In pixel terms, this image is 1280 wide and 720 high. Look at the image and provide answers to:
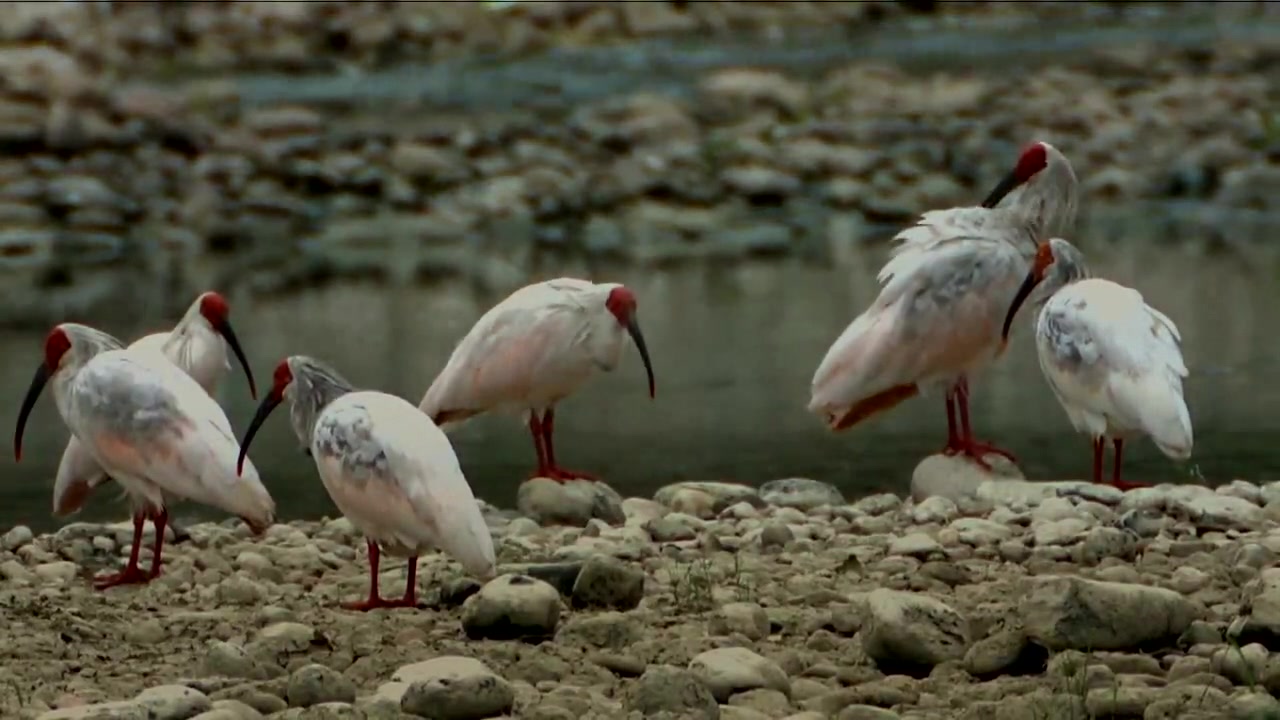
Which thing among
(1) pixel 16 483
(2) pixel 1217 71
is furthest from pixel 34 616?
(2) pixel 1217 71

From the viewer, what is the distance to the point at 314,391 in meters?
7.68

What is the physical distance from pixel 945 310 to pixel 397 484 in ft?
9.38

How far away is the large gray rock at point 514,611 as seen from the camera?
6609 millimetres

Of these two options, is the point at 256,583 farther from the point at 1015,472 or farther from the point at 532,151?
the point at 532,151

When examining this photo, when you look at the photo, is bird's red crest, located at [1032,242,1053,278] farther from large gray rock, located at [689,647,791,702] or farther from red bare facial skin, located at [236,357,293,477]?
large gray rock, located at [689,647,791,702]

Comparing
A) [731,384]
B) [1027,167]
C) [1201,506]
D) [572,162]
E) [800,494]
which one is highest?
[1027,167]

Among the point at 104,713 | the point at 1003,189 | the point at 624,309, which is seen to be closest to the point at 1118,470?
the point at 1003,189

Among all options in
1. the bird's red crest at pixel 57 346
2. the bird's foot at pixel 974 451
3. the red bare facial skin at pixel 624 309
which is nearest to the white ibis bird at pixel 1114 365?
the bird's foot at pixel 974 451

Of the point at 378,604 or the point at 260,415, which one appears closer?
the point at 378,604

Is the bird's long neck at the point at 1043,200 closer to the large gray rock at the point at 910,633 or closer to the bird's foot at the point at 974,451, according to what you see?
the bird's foot at the point at 974,451

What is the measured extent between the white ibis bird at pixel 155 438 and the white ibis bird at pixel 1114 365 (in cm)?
254

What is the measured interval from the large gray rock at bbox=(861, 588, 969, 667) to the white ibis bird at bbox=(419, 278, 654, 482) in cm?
314

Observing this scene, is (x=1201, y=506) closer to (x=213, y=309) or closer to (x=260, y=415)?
(x=260, y=415)

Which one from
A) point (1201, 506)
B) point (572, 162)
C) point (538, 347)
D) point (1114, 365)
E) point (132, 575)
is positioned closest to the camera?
point (132, 575)
